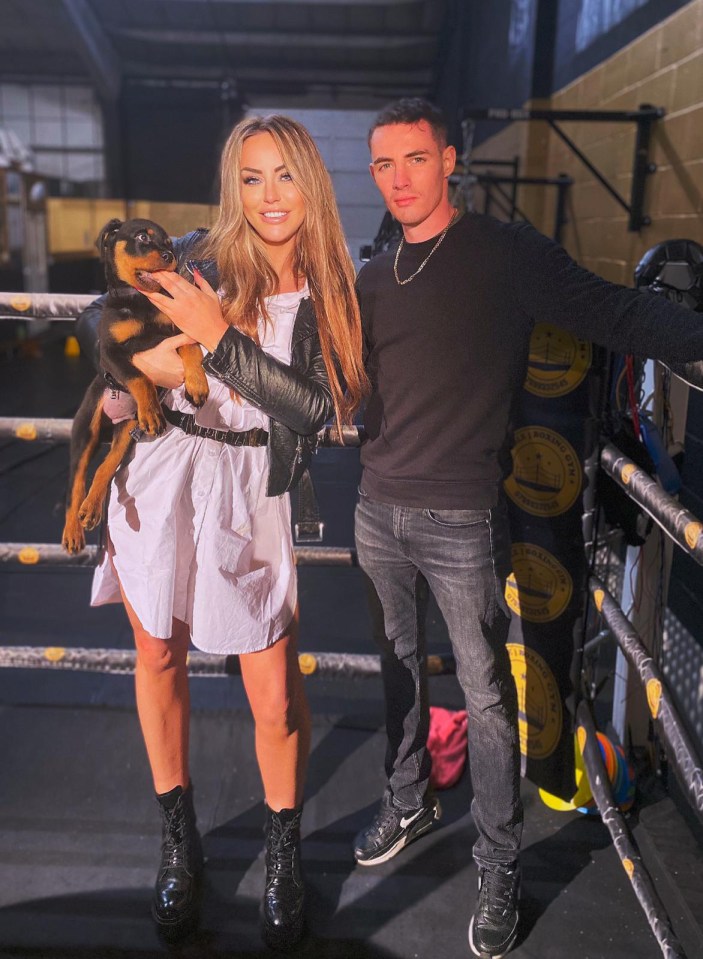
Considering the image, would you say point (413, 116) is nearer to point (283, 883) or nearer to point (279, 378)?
point (279, 378)

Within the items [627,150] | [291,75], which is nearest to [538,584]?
[291,75]

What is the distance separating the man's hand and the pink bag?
1.17 m

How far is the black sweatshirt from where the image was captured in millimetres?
1386

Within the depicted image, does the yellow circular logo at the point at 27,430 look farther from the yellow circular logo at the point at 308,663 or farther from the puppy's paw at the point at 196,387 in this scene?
the yellow circular logo at the point at 308,663

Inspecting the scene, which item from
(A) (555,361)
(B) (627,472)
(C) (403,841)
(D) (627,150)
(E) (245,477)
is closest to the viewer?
(E) (245,477)

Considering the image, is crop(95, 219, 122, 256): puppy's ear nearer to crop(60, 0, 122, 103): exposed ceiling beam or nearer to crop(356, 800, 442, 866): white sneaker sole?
crop(356, 800, 442, 866): white sneaker sole

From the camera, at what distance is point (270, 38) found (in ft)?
Result: 24.4

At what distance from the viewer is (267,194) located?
1.25m

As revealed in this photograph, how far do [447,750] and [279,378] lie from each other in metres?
1.21

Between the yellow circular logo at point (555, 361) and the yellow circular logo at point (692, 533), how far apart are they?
510 millimetres

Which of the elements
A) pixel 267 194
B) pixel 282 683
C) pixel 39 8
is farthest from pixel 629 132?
pixel 39 8

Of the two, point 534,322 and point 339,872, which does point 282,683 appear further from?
point 534,322

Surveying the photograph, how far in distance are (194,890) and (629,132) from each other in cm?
399

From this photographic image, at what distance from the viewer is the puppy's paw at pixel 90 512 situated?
147 centimetres
